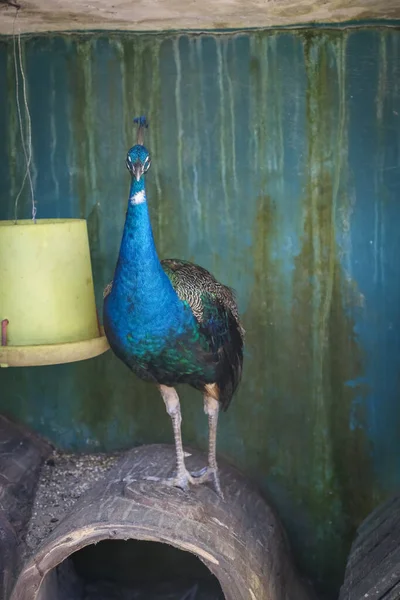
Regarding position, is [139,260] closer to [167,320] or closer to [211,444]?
[167,320]

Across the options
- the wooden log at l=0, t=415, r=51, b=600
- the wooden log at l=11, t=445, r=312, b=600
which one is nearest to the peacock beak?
the wooden log at l=11, t=445, r=312, b=600

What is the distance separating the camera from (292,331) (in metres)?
3.48

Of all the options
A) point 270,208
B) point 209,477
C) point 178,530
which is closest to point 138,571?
point 209,477

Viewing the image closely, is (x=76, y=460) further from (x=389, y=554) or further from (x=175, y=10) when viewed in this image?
(x=175, y=10)

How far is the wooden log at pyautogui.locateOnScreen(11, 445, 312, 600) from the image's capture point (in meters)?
2.64

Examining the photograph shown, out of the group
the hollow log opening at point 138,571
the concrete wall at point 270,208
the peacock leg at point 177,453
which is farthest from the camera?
the hollow log opening at point 138,571

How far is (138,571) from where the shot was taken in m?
3.62

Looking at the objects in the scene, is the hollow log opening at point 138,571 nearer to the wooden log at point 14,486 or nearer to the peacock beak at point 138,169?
the wooden log at point 14,486

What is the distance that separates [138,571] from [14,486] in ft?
2.68

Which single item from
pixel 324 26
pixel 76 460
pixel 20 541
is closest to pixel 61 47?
pixel 324 26

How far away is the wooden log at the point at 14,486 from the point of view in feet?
9.66

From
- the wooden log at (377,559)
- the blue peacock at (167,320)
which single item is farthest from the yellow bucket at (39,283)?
the wooden log at (377,559)

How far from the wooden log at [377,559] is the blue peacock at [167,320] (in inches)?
22.8

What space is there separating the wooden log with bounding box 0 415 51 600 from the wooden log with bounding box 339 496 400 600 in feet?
3.98
